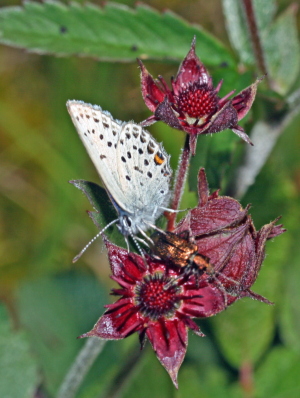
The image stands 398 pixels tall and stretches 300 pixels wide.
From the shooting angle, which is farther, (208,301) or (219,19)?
(219,19)

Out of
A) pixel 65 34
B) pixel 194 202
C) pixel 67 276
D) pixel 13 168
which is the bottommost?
pixel 67 276

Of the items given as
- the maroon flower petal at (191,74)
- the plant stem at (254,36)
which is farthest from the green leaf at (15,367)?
the plant stem at (254,36)

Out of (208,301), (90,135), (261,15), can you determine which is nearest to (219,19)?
(261,15)

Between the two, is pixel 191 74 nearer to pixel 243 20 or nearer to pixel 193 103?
pixel 193 103

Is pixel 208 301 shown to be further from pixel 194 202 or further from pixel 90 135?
pixel 90 135

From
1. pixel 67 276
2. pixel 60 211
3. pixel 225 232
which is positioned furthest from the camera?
pixel 60 211
